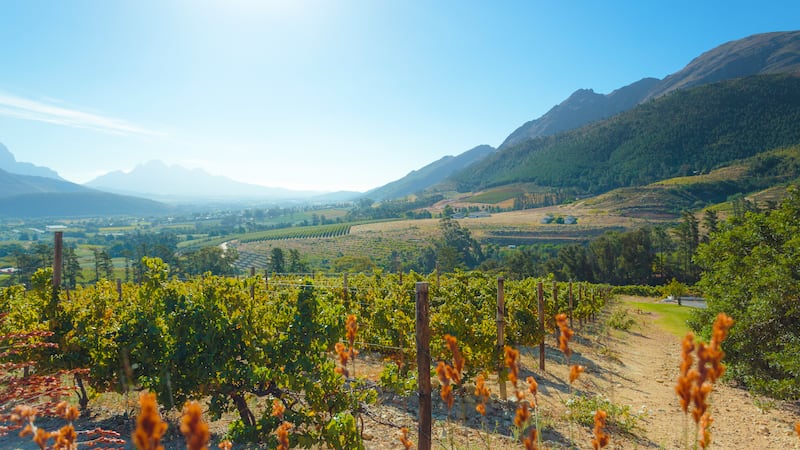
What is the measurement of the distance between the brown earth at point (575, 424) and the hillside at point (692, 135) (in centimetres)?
17486

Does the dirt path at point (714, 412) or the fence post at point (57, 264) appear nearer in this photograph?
the fence post at point (57, 264)

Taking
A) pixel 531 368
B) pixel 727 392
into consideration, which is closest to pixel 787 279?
pixel 727 392

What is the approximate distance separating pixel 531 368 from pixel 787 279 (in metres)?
6.92

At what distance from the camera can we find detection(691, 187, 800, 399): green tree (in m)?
9.84

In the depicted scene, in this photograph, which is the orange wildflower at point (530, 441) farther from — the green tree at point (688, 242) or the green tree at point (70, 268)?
the green tree at point (70, 268)

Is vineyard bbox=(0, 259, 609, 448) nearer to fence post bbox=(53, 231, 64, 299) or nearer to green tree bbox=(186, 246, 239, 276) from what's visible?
fence post bbox=(53, 231, 64, 299)

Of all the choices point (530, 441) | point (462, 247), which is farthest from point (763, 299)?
point (462, 247)

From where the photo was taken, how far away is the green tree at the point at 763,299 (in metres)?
9.84

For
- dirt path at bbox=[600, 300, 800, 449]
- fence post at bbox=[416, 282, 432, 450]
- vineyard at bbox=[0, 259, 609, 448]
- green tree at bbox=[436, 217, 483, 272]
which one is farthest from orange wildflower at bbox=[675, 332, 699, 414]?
green tree at bbox=[436, 217, 483, 272]

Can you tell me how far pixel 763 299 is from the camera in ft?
33.6

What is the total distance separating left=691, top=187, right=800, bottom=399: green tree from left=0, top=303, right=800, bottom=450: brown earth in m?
0.86

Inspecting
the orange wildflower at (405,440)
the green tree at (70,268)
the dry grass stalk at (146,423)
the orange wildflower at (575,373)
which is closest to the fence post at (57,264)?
the orange wildflower at (405,440)

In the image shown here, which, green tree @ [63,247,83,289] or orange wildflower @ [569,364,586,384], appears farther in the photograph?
green tree @ [63,247,83,289]

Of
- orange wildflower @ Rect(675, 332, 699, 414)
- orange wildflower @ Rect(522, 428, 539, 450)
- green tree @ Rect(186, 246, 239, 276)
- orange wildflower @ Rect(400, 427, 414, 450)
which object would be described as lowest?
green tree @ Rect(186, 246, 239, 276)
